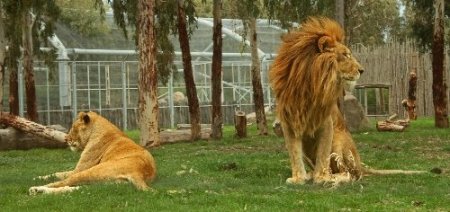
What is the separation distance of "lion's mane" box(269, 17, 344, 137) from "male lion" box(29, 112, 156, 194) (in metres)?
1.85

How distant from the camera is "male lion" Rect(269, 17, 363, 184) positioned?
32.3 feet

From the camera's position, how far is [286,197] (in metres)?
8.43

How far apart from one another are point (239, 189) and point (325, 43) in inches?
82.7

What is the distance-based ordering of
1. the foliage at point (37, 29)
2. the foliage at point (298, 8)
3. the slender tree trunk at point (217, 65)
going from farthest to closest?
the foliage at point (37, 29) → the slender tree trunk at point (217, 65) → the foliage at point (298, 8)

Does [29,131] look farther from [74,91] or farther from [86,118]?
[74,91]

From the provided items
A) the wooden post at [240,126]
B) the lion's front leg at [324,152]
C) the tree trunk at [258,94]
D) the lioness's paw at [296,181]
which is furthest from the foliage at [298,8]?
the lioness's paw at [296,181]

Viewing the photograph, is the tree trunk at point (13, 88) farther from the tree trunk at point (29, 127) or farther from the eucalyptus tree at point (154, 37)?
the tree trunk at point (29, 127)

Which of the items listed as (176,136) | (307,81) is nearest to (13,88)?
(176,136)

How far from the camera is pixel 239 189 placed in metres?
9.45

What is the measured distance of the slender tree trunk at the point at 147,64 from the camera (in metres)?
17.5

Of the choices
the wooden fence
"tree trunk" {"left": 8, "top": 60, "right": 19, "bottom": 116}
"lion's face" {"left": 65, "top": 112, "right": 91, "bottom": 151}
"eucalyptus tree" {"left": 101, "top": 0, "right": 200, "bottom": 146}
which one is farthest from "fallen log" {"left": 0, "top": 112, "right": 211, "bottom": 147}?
the wooden fence

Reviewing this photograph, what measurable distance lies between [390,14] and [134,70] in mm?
29771

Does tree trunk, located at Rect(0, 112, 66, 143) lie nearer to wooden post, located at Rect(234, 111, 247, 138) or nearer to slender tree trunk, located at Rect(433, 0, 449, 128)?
wooden post, located at Rect(234, 111, 247, 138)

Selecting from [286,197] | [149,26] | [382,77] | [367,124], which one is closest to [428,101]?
[382,77]
